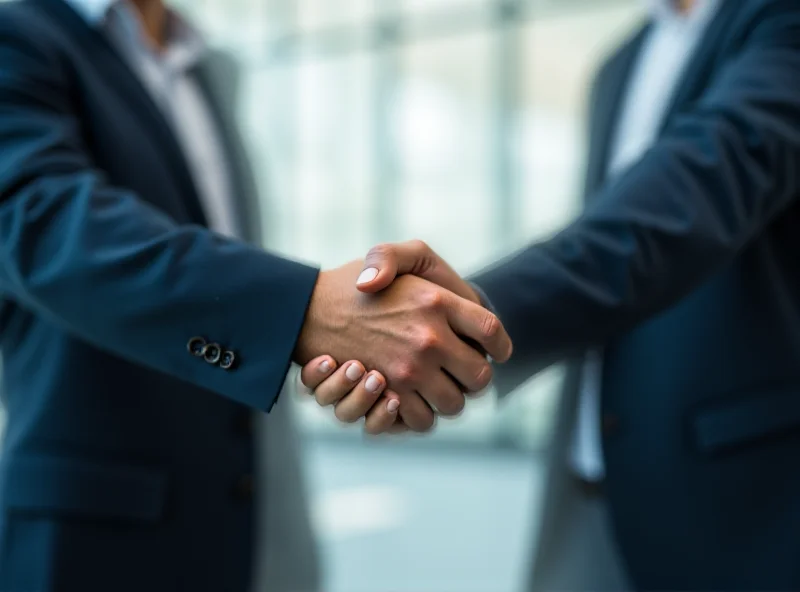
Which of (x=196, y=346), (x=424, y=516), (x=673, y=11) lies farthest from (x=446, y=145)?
(x=196, y=346)

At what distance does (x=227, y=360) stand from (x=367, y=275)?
24 centimetres

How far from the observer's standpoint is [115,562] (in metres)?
1.24

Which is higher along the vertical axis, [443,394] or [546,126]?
[443,394]

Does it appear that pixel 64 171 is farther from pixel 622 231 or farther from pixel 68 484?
pixel 622 231

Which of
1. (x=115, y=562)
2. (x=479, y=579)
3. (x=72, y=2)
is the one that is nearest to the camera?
(x=115, y=562)

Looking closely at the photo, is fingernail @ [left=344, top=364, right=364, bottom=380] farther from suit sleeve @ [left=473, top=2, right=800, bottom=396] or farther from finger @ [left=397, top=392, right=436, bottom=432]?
suit sleeve @ [left=473, top=2, right=800, bottom=396]

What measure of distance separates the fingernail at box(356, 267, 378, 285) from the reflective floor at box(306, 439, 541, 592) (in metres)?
1.55

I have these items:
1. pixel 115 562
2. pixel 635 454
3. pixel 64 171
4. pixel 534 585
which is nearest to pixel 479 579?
pixel 534 585

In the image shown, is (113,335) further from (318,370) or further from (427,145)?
(427,145)

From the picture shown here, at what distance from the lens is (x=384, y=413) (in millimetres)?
1140

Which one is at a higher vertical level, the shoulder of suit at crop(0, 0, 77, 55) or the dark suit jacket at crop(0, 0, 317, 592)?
the shoulder of suit at crop(0, 0, 77, 55)

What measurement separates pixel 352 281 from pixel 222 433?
1.49 feet

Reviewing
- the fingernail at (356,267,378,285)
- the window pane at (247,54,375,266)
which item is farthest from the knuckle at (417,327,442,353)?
the window pane at (247,54,375,266)

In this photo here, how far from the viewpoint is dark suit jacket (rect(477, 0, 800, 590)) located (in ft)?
3.97
